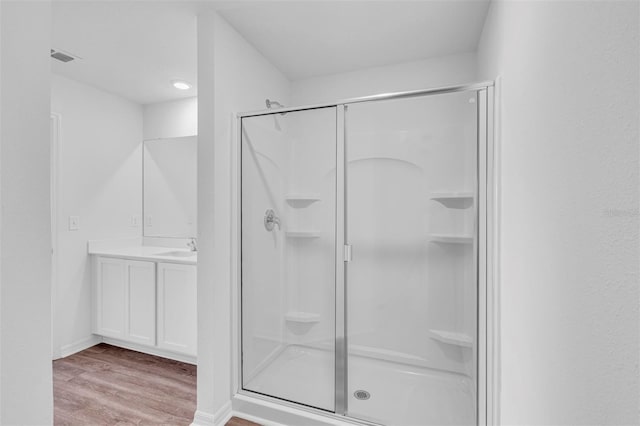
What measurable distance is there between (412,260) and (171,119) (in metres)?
2.85

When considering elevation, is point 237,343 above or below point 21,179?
below

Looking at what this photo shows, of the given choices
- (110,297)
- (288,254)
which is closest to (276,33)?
(288,254)

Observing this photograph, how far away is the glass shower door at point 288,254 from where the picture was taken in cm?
204

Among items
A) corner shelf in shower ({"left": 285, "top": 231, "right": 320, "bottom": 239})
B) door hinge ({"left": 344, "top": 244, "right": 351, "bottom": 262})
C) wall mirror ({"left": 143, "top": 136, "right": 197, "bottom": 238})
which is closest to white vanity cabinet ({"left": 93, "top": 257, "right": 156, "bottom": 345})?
wall mirror ({"left": 143, "top": 136, "right": 197, "bottom": 238})

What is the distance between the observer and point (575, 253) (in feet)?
2.47

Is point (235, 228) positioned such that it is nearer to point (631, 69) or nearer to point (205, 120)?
point (205, 120)

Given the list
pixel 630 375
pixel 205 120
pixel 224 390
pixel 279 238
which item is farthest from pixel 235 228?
pixel 630 375

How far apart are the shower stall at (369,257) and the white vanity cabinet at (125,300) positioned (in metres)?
1.17

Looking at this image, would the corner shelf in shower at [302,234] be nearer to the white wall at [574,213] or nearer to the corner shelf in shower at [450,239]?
the corner shelf in shower at [450,239]

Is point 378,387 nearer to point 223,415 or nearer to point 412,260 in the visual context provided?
point 412,260

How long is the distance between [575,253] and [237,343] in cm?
189

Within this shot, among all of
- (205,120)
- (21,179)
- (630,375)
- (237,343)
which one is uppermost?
(205,120)

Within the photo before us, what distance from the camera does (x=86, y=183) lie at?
119 inches

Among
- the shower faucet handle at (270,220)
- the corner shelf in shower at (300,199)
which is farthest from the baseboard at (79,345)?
the corner shelf in shower at (300,199)
